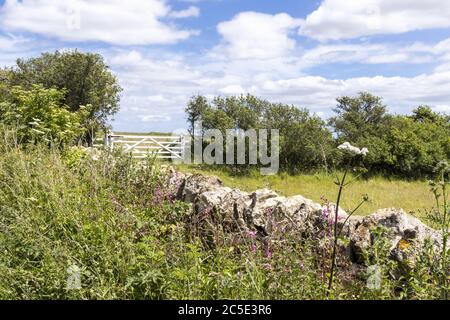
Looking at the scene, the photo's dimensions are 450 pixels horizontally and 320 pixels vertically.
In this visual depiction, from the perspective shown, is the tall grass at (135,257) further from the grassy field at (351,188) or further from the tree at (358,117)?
the tree at (358,117)

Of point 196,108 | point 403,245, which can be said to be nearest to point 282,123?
point 196,108

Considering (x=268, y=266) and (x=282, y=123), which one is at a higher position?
(x=282, y=123)

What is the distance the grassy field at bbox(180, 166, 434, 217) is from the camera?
13258 millimetres

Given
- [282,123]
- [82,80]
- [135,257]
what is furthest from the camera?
[82,80]

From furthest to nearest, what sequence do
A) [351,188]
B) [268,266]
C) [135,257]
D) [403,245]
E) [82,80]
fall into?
[82,80], [351,188], [403,245], [135,257], [268,266]

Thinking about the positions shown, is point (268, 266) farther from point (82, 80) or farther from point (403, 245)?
point (82, 80)

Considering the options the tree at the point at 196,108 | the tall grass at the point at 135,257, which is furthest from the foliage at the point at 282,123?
the tall grass at the point at 135,257

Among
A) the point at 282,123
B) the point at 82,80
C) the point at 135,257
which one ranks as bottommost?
the point at 135,257

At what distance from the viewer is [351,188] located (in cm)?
1608

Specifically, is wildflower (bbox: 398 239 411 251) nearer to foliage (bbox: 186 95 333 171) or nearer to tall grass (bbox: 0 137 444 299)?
tall grass (bbox: 0 137 444 299)

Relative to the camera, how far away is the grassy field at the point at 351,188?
13258 mm
